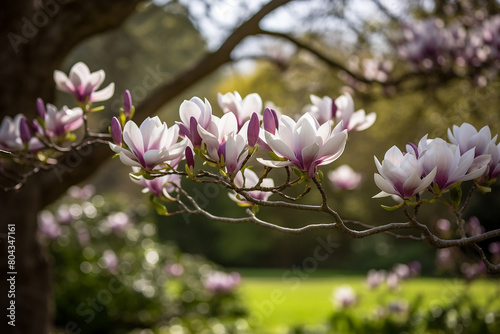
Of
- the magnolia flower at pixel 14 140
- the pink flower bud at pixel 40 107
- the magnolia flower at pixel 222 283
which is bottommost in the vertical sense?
the magnolia flower at pixel 222 283

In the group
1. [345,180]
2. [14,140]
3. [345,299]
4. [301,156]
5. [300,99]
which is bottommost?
[345,299]

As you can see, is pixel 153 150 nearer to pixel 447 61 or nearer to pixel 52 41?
pixel 52 41

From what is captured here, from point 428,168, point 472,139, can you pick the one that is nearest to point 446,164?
point 428,168

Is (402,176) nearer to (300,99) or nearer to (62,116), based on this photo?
(62,116)

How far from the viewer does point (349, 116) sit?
199 centimetres

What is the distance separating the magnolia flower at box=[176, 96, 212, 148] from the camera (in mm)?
1434

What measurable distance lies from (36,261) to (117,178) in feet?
82.3

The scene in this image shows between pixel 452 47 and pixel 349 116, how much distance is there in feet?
9.10

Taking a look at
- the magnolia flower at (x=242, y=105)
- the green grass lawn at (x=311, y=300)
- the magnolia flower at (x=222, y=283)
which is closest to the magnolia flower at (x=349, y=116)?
the magnolia flower at (x=242, y=105)

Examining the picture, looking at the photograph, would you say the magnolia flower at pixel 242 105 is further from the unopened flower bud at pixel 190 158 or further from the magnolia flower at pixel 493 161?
the magnolia flower at pixel 493 161

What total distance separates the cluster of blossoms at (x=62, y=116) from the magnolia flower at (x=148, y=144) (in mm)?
659

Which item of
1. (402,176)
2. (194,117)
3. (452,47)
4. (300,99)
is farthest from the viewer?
(300,99)

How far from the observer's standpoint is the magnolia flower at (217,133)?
1396 mm

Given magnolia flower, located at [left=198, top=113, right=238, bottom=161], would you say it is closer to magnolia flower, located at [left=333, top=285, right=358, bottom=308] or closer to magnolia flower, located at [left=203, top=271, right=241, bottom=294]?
magnolia flower, located at [left=333, top=285, right=358, bottom=308]
